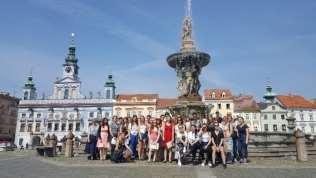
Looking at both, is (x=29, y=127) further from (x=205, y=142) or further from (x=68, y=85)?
(x=205, y=142)

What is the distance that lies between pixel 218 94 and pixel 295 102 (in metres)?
17.3

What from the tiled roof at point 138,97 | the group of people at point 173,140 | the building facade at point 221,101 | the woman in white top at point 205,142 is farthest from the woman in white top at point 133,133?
the tiled roof at point 138,97

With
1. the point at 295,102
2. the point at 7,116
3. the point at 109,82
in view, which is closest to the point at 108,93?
the point at 109,82

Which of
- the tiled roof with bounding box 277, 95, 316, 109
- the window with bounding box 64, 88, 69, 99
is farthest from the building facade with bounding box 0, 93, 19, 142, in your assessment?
the tiled roof with bounding box 277, 95, 316, 109

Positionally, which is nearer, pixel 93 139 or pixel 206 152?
pixel 206 152

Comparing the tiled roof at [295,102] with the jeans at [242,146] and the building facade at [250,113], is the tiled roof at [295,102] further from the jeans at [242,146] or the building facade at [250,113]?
the jeans at [242,146]

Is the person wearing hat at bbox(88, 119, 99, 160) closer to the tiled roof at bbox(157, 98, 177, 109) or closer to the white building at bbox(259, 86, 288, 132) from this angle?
the white building at bbox(259, 86, 288, 132)

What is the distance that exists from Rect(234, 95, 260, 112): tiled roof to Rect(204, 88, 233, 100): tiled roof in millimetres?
3479

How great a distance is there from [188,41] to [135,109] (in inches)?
2175

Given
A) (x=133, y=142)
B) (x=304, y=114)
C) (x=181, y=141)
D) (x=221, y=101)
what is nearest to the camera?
(x=181, y=141)

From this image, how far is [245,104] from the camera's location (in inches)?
2876

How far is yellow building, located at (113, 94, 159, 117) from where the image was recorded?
78688mm

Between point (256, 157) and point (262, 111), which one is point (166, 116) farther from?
point (262, 111)

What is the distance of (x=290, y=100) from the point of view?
74.7 meters
